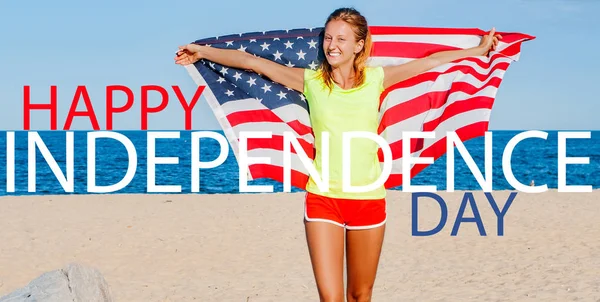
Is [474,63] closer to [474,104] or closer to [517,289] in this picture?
[474,104]

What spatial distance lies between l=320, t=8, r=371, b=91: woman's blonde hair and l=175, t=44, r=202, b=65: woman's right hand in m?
1.14

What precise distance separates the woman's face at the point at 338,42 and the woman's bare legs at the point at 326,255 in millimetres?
941

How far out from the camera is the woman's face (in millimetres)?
3984

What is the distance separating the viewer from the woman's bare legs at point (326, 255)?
390cm

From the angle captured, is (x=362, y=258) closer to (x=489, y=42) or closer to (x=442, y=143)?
(x=442, y=143)

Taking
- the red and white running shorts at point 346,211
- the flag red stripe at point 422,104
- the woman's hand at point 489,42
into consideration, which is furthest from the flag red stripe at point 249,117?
the woman's hand at point 489,42

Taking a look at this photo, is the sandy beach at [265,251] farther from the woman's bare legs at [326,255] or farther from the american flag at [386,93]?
the woman's bare legs at [326,255]

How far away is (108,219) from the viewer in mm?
15922

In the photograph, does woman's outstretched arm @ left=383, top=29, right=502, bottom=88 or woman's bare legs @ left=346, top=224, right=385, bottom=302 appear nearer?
woman's bare legs @ left=346, top=224, right=385, bottom=302

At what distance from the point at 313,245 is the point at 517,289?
6139 millimetres

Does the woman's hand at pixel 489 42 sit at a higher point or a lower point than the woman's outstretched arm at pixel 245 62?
higher

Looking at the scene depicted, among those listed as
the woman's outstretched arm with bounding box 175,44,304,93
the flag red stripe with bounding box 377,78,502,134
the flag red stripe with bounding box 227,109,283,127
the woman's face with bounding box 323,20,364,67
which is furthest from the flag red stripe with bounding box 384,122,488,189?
the woman's face with bounding box 323,20,364,67


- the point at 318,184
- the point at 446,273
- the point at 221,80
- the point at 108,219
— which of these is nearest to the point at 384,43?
the point at 221,80

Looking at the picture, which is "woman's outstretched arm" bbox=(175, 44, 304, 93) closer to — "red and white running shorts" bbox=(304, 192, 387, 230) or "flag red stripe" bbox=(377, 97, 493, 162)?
"red and white running shorts" bbox=(304, 192, 387, 230)
